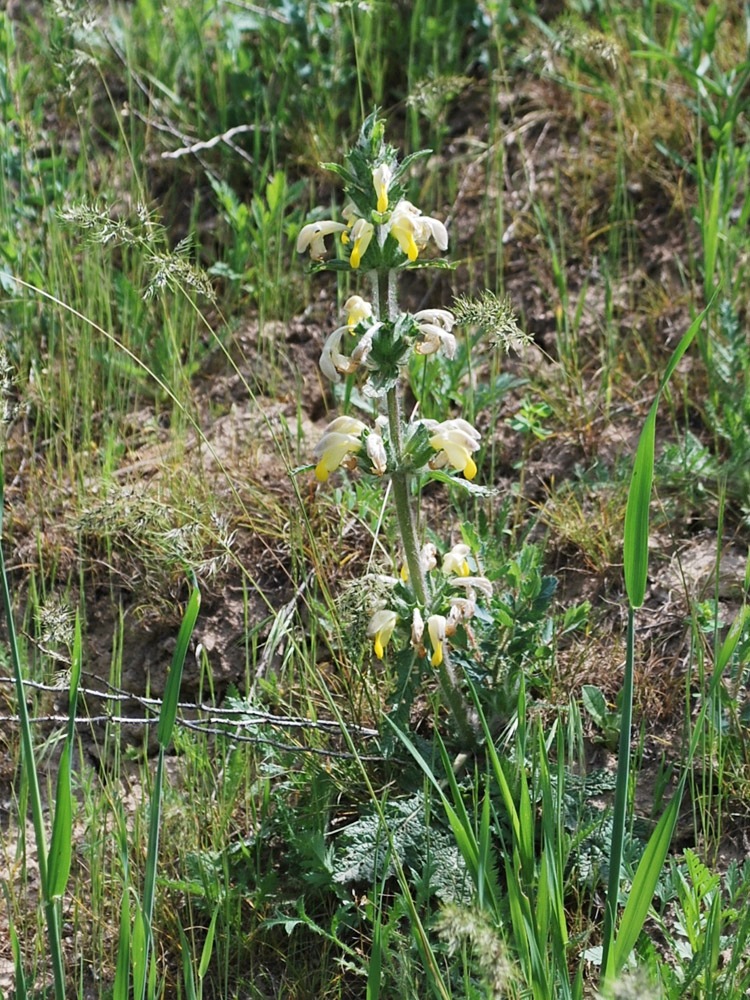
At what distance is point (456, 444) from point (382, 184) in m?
0.51

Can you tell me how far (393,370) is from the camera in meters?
2.13

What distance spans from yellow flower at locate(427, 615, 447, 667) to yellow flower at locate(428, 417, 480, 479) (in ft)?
0.98

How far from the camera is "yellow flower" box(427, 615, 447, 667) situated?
2.18 meters

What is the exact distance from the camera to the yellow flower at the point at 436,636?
2178 mm

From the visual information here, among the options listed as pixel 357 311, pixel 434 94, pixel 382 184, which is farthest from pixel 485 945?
pixel 434 94

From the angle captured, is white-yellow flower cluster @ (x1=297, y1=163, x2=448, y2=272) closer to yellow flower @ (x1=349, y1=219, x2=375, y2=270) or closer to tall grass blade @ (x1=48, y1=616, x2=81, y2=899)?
yellow flower @ (x1=349, y1=219, x2=375, y2=270)

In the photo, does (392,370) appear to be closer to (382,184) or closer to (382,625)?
(382,184)

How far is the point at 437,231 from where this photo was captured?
2.14 meters

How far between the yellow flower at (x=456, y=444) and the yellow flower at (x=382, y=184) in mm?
429

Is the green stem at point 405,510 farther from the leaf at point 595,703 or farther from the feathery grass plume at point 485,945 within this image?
the feathery grass plume at point 485,945

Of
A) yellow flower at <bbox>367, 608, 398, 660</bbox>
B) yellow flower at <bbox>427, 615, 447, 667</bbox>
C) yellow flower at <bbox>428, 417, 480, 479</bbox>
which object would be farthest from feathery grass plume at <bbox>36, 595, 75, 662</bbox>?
yellow flower at <bbox>428, 417, 480, 479</bbox>

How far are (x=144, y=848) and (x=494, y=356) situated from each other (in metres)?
1.71

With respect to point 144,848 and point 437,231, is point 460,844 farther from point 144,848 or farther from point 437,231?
point 437,231

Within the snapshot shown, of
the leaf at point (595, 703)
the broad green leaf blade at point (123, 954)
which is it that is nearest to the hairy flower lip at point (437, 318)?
the leaf at point (595, 703)
